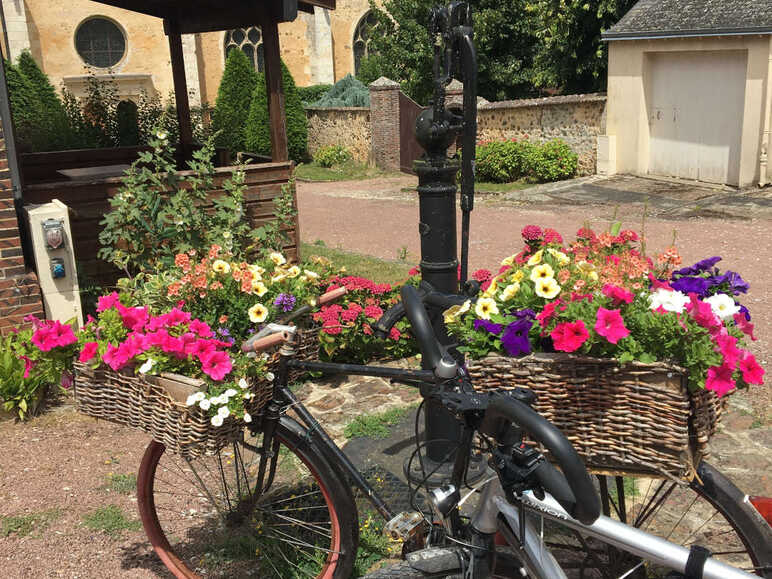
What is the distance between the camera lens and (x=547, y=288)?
2.47 m

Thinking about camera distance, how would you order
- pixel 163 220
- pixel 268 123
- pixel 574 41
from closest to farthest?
1. pixel 163 220
2. pixel 574 41
3. pixel 268 123

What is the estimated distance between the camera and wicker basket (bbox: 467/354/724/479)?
223 cm

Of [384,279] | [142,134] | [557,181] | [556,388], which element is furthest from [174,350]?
[557,181]

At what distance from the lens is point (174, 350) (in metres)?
2.76

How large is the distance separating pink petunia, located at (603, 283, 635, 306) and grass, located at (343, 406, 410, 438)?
2622mm

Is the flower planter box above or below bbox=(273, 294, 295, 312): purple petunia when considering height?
below

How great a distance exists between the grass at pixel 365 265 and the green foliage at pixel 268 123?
33.7 feet

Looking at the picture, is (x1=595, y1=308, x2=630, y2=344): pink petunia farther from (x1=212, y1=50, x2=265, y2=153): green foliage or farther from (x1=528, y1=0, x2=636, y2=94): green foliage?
(x1=212, y1=50, x2=265, y2=153): green foliage

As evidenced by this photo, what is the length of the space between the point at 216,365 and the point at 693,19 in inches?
549

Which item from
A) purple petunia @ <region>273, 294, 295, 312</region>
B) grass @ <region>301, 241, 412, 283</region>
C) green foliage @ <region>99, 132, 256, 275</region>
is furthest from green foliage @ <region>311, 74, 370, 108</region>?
purple petunia @ <region>273, 294, 295, 312</region>

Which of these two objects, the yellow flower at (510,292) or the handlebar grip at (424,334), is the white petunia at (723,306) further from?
the handlebar grip at (424,334)

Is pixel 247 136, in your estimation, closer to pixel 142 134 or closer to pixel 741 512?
pixel 142 134

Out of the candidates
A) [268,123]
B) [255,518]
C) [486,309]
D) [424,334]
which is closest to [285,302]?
[255,518]

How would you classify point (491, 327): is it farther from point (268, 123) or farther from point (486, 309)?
point (268, 123)
